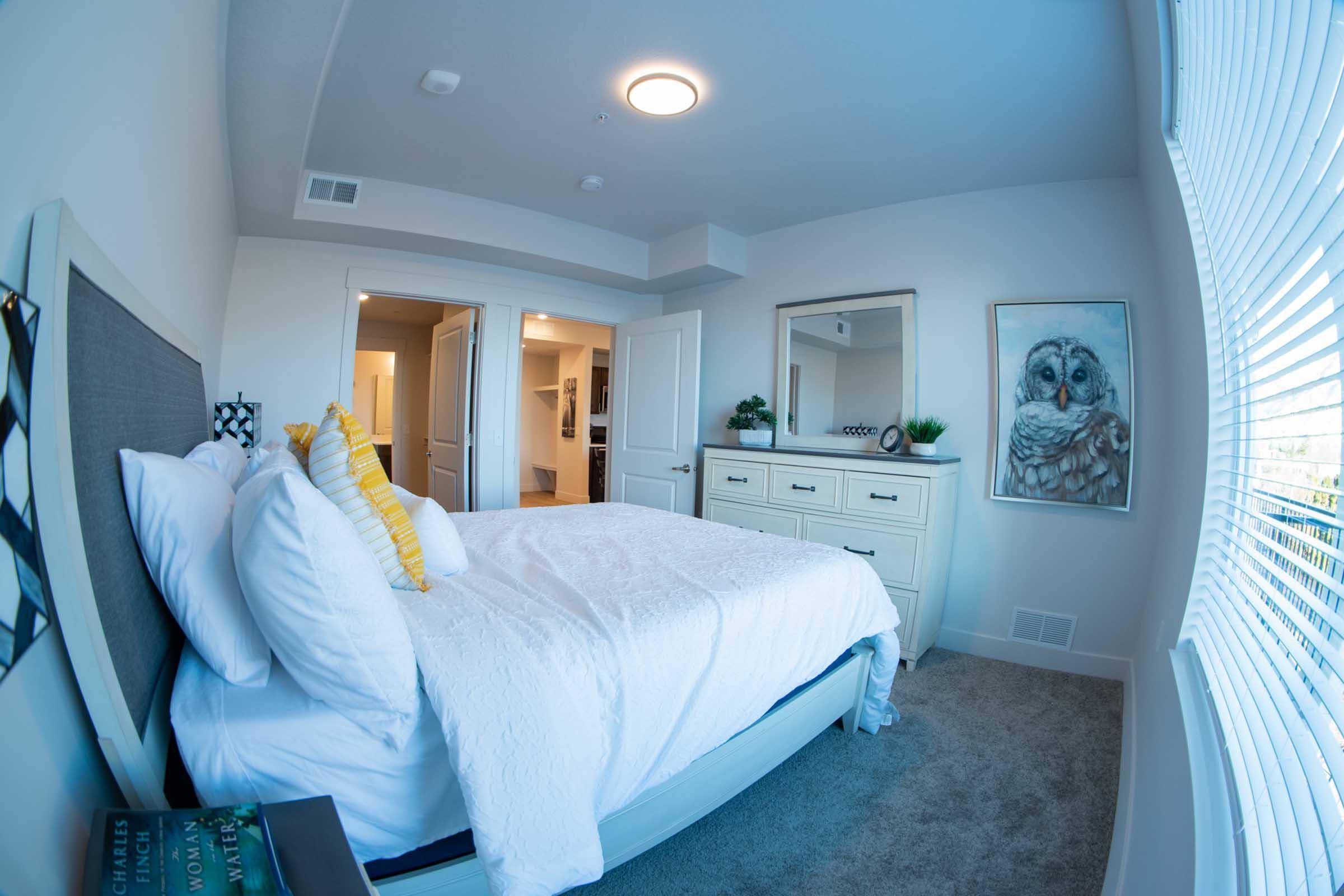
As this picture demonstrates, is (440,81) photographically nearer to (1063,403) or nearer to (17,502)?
(17,502)

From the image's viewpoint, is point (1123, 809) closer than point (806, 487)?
Yes

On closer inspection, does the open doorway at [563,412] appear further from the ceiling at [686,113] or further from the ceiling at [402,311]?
the ceiling at [686,113]

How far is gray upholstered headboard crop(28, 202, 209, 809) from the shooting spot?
2.06ft

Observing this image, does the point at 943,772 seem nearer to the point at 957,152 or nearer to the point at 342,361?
the point at 957,152

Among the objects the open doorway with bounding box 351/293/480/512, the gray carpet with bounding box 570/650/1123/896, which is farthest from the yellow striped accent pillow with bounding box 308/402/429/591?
the open doorway with bounding box 351/293/480/512

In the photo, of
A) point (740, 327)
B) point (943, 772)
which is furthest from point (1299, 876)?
point (740, 327)

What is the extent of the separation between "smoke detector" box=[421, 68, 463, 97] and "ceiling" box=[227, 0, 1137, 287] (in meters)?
0.03

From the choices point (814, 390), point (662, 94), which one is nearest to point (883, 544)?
point (814, 390)

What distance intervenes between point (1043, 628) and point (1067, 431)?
1086 mm

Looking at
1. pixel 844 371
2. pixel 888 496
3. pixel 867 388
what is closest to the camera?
pixel 888 496

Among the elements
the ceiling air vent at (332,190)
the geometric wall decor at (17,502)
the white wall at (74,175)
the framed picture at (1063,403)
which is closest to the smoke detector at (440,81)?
the white wall at (74,175)

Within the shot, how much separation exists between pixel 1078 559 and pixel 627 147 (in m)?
3.23

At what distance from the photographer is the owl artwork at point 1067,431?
9.10 ft

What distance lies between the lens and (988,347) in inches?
122
